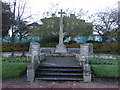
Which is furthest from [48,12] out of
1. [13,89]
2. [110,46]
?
[13,89]

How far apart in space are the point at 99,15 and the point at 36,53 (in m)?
16.0

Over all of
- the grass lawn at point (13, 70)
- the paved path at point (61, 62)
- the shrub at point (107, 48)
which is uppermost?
the shrub at point (107, 48)

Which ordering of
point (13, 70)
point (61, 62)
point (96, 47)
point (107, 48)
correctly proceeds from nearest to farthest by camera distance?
point (13, 70)
point (61, 62)
point (107, 48)
point (96, 47)

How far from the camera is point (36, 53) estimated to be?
866cm

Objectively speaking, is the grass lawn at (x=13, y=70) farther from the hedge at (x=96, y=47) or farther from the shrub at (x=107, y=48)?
the shrub at (x=107, y=48)

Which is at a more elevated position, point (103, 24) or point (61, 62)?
point (103, 24)

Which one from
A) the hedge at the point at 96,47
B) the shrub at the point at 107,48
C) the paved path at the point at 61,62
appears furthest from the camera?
the hedge at the point at 96,47

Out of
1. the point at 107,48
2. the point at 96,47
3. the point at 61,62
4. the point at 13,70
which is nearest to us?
the point at 13,70

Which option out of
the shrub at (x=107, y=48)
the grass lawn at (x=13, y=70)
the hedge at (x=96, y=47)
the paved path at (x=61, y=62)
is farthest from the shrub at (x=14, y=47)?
→ the grass lawn at (x=13, y=70)

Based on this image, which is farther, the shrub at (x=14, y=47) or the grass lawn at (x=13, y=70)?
the shrub at (x=14, y=47)

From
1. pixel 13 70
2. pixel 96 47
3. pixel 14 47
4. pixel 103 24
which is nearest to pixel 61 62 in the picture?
pixel 13 70

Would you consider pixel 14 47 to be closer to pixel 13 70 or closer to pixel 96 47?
pixel 96 47

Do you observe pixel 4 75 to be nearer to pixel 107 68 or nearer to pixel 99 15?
pixel 107 68

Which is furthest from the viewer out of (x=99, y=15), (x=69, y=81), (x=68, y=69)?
(x=99, y=15)
